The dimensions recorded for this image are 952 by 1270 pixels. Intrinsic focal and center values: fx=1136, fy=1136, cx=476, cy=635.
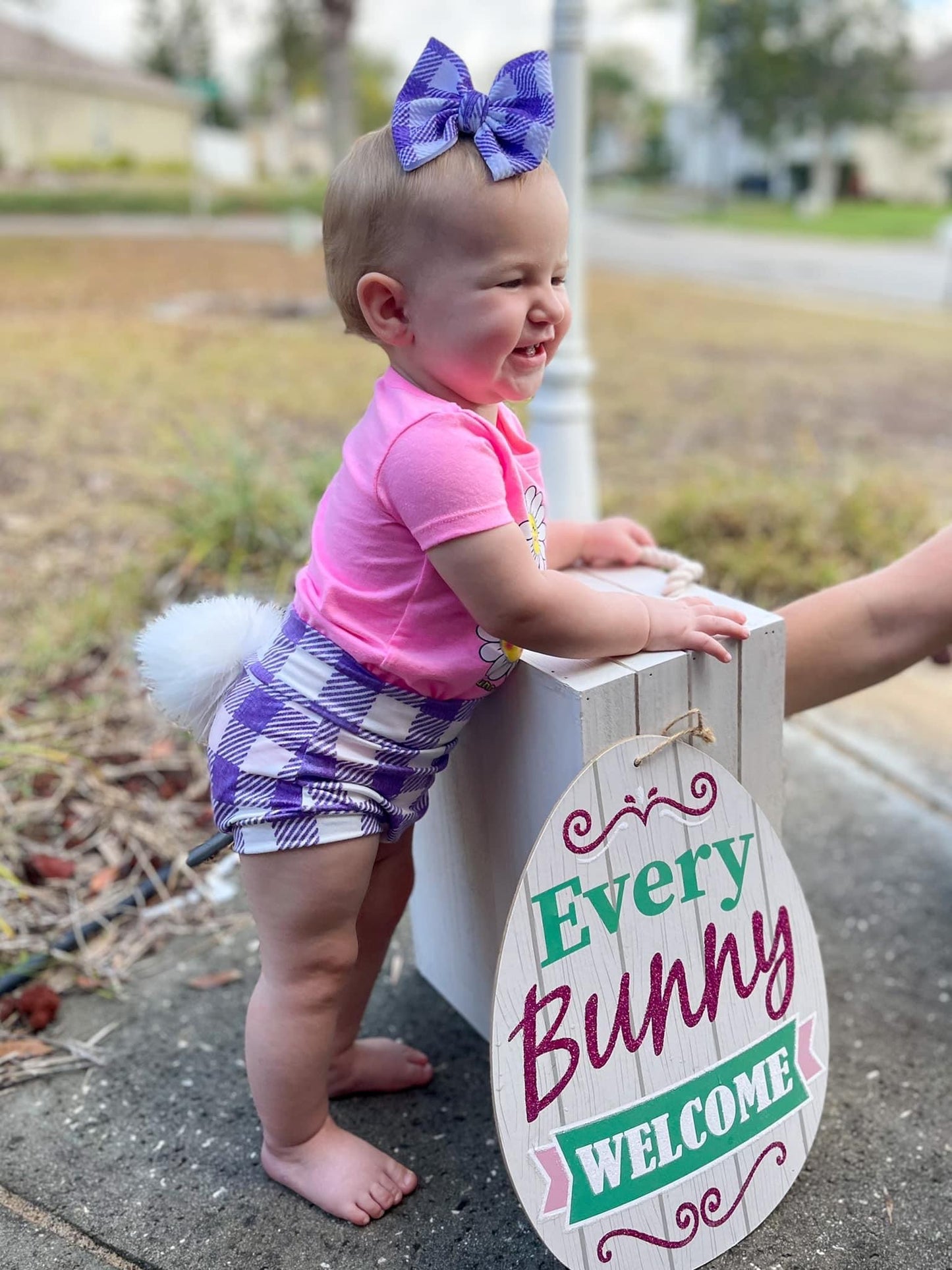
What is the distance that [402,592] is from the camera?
1.37 meters

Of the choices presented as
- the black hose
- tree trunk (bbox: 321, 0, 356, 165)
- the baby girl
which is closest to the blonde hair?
the baby girl

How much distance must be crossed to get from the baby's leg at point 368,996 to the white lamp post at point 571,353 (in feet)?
5.18

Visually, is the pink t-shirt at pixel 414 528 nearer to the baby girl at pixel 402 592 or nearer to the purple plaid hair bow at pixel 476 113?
the baby girl at pixel 402 592

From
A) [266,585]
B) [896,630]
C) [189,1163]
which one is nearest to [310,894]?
[189,1163]

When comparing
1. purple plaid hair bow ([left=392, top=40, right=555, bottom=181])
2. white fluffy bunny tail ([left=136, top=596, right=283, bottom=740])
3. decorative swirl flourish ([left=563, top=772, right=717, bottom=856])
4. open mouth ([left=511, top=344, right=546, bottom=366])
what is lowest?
decorative swirl flourish ([left=563, top=772, right=717, bottom=856])

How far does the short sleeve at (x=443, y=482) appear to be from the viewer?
126 cm

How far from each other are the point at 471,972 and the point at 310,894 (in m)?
0.50

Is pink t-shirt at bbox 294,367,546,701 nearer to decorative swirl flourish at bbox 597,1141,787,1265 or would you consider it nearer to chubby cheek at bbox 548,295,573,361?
chubby cheek at bbox 548,295,573,361

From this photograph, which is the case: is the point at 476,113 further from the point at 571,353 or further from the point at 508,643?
the point at 571,353

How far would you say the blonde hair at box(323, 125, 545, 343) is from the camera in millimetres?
1242

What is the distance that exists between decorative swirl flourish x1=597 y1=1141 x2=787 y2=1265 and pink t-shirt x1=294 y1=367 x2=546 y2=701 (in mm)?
666

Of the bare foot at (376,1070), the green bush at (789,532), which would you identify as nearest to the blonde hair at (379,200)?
the bare foot at (376,1070)

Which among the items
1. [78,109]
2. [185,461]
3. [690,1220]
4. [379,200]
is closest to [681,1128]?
[690,1220]

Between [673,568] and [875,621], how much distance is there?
1.00ft
